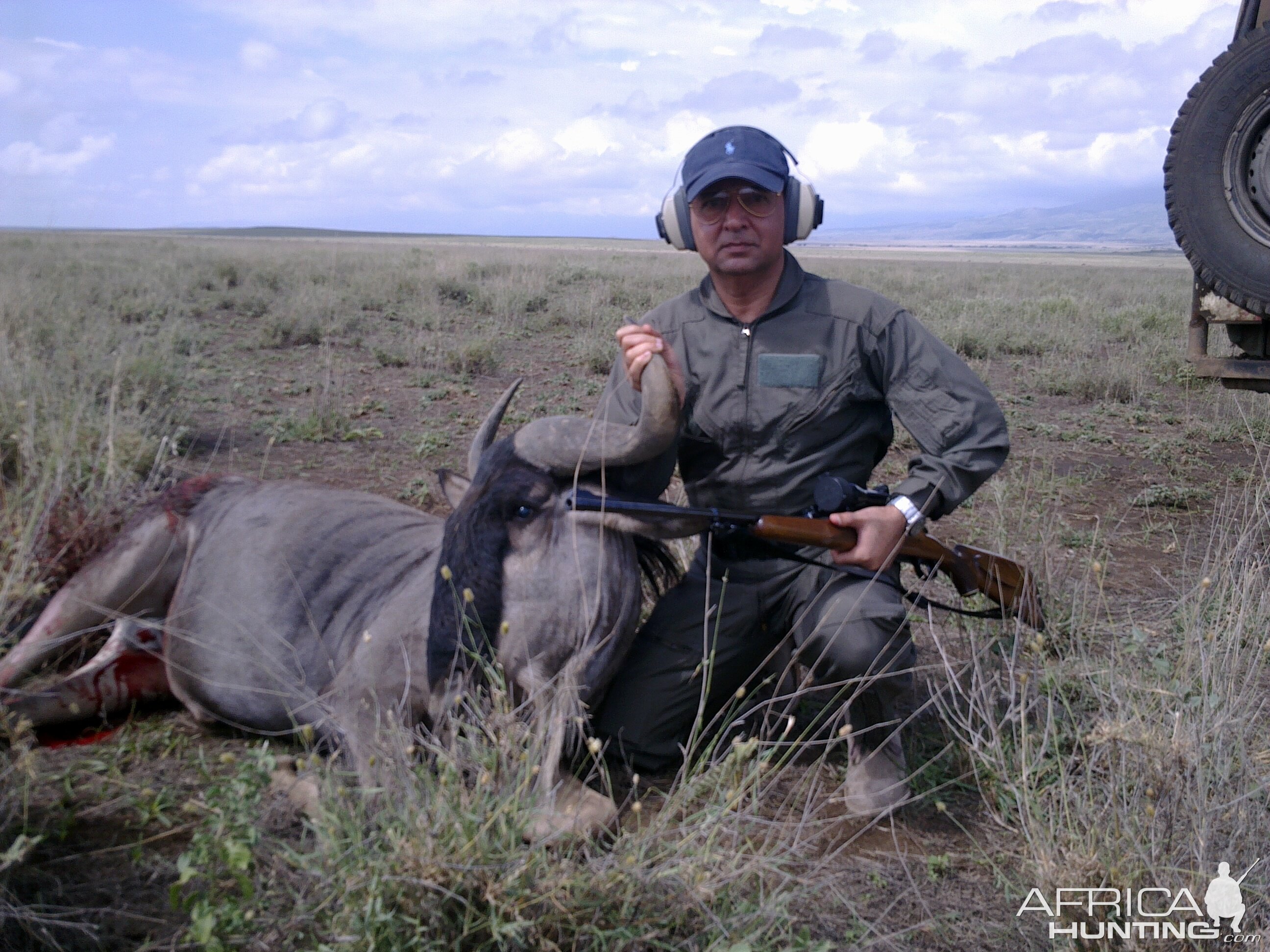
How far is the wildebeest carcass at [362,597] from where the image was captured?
323 centimetres

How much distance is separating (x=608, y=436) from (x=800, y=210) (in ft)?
4.00

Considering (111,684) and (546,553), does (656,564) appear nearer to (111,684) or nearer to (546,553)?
(546,553)

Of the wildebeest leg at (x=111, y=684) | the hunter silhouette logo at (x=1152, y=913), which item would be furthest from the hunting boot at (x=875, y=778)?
the wildebeest leg at (x=111, y=684)

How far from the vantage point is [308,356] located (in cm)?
1155

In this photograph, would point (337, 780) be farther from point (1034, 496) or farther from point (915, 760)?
point (1034, 496)

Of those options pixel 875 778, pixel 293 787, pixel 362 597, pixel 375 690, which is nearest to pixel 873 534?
pixel 875 778

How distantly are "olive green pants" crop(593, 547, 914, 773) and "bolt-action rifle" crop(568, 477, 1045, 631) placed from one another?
0.16m

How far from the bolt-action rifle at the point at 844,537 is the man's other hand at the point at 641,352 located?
397mm

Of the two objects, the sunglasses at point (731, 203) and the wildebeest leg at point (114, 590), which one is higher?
the sunglasses at point (731, 203)

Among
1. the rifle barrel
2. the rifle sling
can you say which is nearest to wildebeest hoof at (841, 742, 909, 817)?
the rifle sling

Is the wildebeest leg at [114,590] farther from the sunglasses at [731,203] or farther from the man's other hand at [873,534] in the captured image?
the man's other hand at [873,534]

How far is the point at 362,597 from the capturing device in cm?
388

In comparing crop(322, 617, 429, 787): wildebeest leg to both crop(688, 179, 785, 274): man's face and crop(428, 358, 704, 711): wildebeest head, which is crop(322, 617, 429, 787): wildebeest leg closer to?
crop(428, 358, 704, 711): wildebeest head

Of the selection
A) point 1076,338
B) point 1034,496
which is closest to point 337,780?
point 1034,496
